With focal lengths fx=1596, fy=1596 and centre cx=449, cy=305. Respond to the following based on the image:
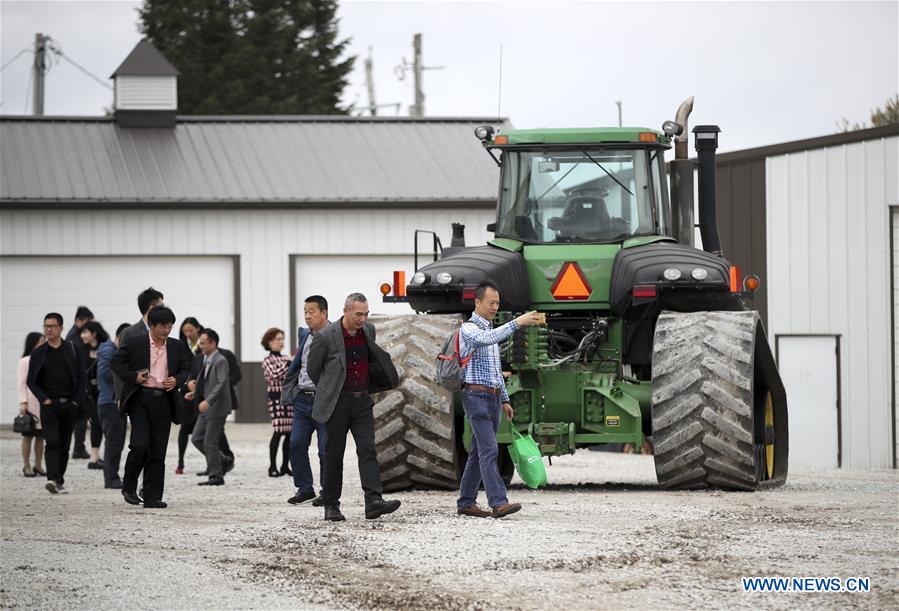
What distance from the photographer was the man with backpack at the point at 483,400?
37.9 ft

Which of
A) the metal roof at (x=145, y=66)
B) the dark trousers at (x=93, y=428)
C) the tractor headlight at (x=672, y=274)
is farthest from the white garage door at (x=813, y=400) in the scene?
the metal roof at (x=145, y=66)

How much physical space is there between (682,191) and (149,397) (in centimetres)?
549

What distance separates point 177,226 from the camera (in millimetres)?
29812

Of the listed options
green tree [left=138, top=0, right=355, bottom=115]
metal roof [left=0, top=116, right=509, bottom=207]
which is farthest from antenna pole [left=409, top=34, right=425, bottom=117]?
metal roof [left=0, top=116, right=509, bottom=207]

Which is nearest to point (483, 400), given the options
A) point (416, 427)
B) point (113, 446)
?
point (416, 427)

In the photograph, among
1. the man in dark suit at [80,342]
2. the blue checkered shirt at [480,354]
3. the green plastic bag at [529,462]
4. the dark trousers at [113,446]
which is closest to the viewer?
the blue checkered shirt at [480,354]

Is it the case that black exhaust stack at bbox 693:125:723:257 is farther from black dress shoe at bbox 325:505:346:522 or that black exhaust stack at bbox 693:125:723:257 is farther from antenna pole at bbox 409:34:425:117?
antenna pole at bbox 409:34:425:117

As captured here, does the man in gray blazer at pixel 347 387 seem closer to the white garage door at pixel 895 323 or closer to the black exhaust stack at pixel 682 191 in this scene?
the black exhaust stack at pixel 682 191

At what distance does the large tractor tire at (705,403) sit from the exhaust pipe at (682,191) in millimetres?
2245

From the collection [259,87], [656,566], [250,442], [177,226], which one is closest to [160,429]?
[656,566]

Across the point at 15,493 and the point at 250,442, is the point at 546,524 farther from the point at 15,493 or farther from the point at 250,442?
the point at 250,442

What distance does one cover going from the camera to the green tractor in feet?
43.1

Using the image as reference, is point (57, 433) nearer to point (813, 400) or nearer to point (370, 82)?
point (813, 400)

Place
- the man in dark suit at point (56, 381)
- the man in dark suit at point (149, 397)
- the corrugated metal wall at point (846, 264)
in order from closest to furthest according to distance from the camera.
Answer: the man in dark suit at point (149, 397)
the man in dark suit at point (56, 381)
the corrugated metal wall at point (846, 264)
